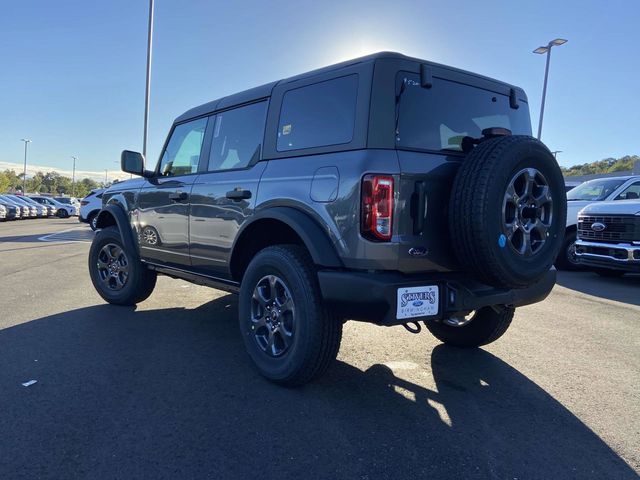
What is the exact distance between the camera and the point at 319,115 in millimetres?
3094

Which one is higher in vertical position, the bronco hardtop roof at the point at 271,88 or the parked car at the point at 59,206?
the bronco hardtop roof at the point at 271,88

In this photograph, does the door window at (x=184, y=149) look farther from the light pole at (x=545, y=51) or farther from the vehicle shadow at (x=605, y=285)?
the light pole at (x=545, y=51)

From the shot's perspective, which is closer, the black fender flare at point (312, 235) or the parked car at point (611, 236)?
the black fender flare at point (312, 235)

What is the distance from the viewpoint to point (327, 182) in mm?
2783

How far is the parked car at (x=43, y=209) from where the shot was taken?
102ft

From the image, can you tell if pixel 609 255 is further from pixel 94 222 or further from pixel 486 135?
pixel 94 222

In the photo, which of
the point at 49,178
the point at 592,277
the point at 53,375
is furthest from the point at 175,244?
the point at 49,178

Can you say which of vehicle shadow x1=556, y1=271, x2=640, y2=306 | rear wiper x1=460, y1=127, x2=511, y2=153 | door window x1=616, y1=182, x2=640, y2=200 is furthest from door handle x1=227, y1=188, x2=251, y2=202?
door window x1=616, y1=182, x2=640, y2=200

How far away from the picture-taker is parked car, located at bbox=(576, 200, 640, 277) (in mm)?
7402

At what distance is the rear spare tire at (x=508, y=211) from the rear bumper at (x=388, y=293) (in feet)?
0.58

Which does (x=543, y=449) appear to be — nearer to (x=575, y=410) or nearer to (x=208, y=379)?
(x=575, y=410)

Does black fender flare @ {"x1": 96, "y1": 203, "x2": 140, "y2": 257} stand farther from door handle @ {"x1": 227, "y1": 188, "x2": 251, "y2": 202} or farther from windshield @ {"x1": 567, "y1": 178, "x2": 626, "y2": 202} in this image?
windshield @ {"x1": 567, "y1": 178, "x2": 626, "y2": 202}

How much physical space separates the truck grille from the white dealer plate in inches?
251

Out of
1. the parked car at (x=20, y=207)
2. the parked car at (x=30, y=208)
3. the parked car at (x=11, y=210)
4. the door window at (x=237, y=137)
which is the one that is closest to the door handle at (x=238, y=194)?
the door window at (x=237, y=137)
